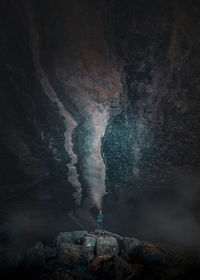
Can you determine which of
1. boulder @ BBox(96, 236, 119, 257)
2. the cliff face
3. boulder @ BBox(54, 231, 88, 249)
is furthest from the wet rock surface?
the cliff face

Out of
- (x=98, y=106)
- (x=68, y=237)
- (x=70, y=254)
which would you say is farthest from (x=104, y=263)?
Result: (x=98, y=106)

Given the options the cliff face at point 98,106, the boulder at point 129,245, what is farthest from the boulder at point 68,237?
the boulder at point 129,245

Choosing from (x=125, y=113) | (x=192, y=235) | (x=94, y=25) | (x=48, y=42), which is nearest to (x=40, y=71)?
(x=48, y=42)

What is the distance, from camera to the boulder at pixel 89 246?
6516 mm

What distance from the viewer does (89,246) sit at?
6945mm

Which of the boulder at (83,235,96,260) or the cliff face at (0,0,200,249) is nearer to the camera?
the cliff face at (0,0,200,249)

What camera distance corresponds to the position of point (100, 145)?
237 inches

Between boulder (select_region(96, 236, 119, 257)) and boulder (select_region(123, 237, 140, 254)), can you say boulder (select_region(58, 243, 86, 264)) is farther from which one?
boulder (select_region(123, 237, 140, 254))

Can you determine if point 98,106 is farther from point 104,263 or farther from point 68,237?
point 68,237

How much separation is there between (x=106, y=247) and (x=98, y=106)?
6.73 m

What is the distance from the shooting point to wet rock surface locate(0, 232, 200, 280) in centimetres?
506

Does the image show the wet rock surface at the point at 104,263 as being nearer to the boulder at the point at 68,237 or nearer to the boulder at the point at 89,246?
the boulder at the point at 89,246

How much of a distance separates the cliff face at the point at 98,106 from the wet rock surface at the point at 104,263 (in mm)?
2215

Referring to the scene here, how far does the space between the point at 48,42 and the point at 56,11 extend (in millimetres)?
732
